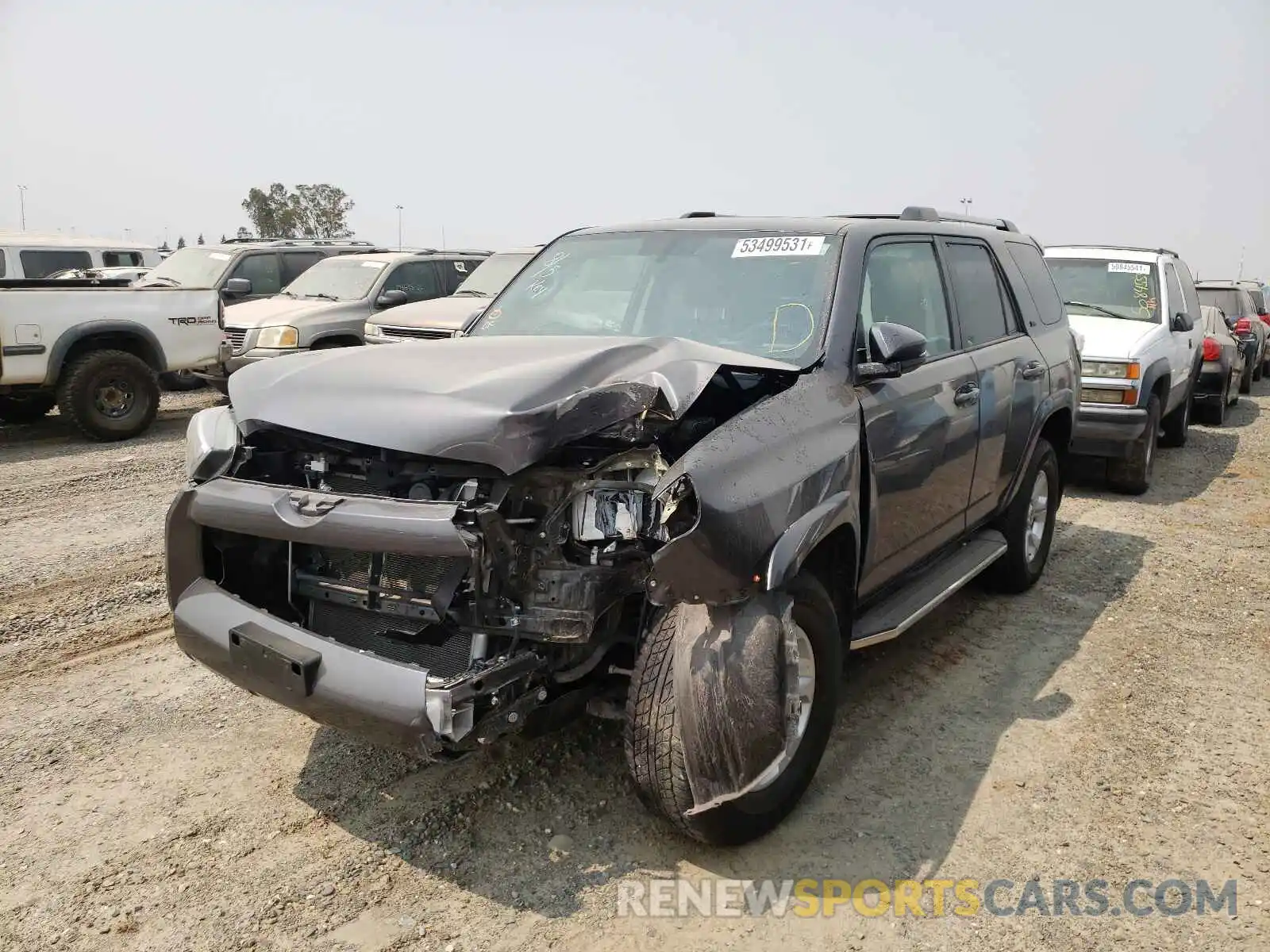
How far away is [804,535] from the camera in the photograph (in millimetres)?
3090

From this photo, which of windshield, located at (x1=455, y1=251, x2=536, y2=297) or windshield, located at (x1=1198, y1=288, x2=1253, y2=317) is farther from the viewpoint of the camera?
windshield, located at (x1=1198, y1=288, x2=1253, y2=317)

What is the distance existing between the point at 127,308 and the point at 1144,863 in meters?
9.91

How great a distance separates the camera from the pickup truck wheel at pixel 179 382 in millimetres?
11953

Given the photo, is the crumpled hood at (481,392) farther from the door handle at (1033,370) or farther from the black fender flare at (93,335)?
the black fender flare at (93,335)

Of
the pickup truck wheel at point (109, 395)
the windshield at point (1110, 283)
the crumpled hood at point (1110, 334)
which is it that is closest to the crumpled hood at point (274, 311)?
the pickup truck wheel at point (109, 395)

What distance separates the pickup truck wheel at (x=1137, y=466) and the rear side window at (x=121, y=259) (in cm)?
1407

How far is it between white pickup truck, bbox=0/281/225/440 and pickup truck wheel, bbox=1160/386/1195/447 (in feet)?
33.2

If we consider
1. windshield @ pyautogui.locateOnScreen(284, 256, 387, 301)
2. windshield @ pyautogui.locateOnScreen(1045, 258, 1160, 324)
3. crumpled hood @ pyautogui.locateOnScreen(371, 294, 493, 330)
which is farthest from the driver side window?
windshield @ pyautogui.locateOnScreen(284, 256, 387, 301)

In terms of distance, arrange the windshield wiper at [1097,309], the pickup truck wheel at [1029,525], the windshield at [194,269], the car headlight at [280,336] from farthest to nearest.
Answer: the windshield at [194,269] < the car headlight at [280,336] < the windshield wiper at [1097,309] < the pickup truck wheel at [1029,525]

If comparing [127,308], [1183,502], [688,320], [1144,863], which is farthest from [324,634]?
[127,308]

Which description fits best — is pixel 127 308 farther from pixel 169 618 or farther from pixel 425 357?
pixel 425 357

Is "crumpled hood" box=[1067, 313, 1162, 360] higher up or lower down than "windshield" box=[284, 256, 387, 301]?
lower down

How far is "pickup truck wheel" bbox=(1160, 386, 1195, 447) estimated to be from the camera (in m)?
10.5

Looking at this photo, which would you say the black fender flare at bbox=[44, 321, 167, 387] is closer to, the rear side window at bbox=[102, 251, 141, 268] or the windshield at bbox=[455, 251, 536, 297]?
the windshield at bbox=[455, 251, 536, 297]
